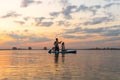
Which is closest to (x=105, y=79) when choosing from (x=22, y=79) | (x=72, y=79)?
(x=72, y=79)

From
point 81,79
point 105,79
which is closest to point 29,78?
point 81,79

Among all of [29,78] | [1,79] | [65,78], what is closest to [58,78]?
[65,78]

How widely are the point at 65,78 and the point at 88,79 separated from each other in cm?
→ 203

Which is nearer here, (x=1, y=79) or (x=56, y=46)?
(x=1, y=79)

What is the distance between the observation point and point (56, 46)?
97500 mm

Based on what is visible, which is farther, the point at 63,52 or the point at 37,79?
the point at 63,52

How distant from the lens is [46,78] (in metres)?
25.2

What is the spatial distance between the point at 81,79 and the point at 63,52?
76.3 meters

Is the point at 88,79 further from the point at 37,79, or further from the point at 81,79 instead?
the point at 37,79

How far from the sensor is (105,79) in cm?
2439

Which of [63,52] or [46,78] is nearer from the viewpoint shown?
[46,78]

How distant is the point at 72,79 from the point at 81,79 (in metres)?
0.73

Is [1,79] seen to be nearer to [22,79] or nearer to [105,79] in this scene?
[22,79]

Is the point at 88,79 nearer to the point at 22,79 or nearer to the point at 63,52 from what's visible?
the point at 22,79
